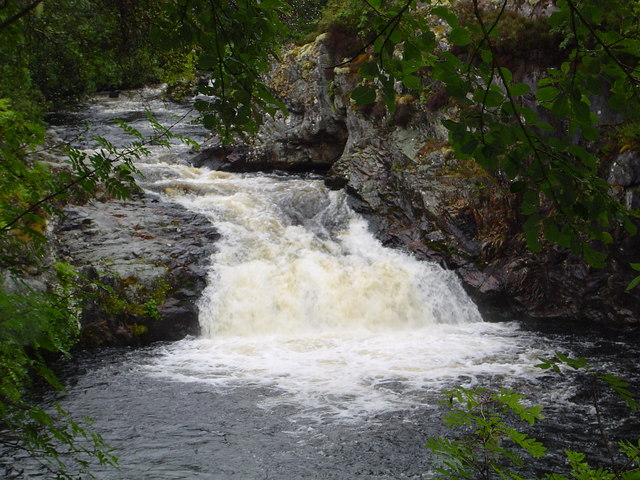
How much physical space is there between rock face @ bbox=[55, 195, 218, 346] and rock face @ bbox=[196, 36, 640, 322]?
3.95 metres

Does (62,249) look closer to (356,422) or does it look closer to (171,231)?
(171,231)

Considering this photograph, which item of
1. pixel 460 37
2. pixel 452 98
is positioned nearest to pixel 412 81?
pixel 460 37

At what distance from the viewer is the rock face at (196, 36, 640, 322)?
33.1 feet

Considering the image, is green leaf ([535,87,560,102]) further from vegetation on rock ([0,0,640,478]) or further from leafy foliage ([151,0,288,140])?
leafy foliage ([151,0,288,140])

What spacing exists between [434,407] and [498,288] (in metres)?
4.82

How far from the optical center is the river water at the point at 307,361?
5594 mm

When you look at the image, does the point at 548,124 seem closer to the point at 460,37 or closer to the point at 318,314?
the point at 460,37

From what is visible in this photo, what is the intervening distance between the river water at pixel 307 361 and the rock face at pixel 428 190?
1.64 feet

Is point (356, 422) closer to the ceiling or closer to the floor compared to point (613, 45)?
closer to the floor

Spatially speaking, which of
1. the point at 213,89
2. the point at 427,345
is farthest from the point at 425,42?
the point at 427,345

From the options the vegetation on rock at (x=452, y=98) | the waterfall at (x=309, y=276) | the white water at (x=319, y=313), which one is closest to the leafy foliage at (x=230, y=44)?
the vegetation on rock at (x=452, y=98)

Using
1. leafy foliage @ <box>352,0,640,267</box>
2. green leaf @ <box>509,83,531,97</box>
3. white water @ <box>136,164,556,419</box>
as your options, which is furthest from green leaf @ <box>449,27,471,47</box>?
white water @ <box>136,164,556,419</box>

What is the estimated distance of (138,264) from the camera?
9.98 m

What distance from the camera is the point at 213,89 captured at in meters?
1.73
